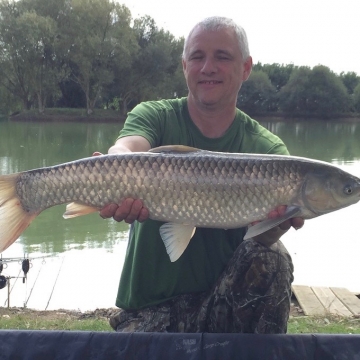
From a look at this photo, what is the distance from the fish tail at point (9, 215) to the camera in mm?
1835

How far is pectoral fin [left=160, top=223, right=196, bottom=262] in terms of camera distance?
6.28 feet

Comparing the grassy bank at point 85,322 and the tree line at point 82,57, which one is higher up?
the tree line at point 82,57

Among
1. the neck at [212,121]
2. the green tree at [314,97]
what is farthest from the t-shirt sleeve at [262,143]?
the green tree at [314,97]

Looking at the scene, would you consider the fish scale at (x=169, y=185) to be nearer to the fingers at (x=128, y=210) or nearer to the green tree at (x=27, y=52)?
the fingers at (x=128, y=210)

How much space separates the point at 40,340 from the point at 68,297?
1.89m

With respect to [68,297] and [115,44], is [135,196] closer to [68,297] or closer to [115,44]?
[68,297]

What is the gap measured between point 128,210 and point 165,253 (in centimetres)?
41

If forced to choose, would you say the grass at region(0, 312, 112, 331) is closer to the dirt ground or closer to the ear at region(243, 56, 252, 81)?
the dirt ground

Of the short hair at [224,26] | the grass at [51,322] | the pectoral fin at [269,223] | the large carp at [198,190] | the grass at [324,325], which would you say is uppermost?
the short hair at [224,26]

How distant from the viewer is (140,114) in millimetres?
2211

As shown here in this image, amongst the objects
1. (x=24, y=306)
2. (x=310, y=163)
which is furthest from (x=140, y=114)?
(x=24, y=306)

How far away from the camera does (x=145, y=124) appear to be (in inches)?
86.3

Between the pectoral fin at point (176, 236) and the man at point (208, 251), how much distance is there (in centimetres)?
24

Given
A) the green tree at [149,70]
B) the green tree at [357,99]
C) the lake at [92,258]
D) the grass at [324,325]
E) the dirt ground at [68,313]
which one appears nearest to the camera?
the grass at [324,325]
